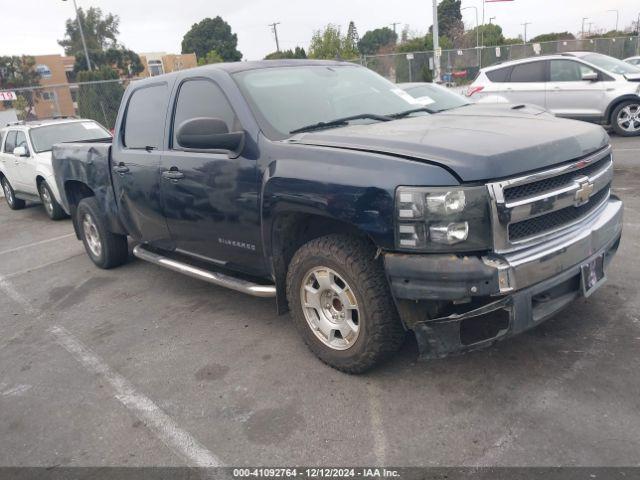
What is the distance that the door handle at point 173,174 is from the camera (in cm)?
416

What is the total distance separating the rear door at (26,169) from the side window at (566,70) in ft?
33.4

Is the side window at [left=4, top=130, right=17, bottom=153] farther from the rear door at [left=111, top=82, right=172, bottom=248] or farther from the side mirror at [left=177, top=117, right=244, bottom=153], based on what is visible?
the side mirror at [left=177, top=117, right=244, bottom=153]

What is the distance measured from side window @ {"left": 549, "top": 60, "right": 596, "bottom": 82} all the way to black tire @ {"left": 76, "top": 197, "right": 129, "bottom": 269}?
31.0 feet

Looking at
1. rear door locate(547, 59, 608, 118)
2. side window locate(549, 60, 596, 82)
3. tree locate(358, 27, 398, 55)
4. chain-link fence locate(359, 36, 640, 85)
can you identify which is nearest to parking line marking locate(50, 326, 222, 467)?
rear door locate(547, 59, 608, 118)

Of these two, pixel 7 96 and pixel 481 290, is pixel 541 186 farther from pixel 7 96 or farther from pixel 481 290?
pixel 7 96

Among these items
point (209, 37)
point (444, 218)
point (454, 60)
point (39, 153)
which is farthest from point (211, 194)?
point (209, 37)

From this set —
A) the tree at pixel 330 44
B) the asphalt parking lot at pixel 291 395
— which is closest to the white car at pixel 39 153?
the asphalt parking lot at pixel 291 395

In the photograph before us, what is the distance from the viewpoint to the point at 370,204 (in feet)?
9.37

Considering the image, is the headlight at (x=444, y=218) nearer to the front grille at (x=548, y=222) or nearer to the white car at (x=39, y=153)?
the front grille at (x=548, y=222)

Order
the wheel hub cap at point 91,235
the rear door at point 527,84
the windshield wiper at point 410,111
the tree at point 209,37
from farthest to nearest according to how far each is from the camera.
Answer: the tree at point 209,37 → the rear door at point 527,84 → the wheel hub cap at point 91,235 → the windshield wiper at point 410,111

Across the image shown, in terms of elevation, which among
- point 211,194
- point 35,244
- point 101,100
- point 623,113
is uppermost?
point 101,100

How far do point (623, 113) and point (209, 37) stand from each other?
8259 centimetres

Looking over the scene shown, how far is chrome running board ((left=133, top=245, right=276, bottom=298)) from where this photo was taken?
12.3 feet

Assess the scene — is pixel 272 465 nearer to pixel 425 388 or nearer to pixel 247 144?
pixel 425 388
